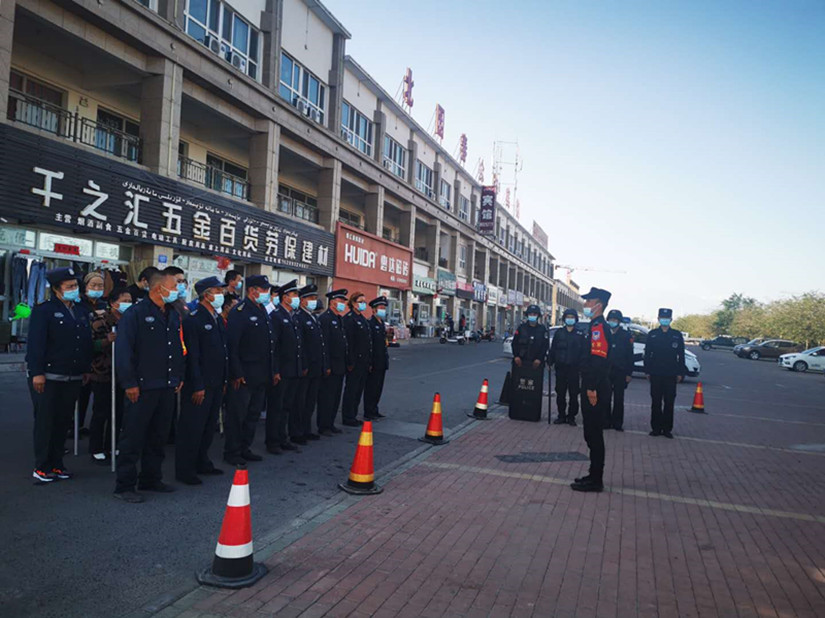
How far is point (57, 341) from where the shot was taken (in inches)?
213

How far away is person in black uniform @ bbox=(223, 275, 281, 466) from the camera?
6441 millimetres

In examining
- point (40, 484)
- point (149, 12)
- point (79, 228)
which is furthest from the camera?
point (149, 12)

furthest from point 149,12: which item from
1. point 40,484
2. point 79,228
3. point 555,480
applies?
point 555,480

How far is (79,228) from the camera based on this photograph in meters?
14.9

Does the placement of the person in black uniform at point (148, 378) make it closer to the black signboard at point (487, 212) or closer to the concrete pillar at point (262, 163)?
the concrete pillar at point (262, 163)

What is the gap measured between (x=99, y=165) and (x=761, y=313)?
80.9m

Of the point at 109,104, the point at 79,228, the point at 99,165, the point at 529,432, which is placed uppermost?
the point at 109,104

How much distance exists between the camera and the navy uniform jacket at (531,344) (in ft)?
35.6

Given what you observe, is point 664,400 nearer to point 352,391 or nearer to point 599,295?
point 599,295

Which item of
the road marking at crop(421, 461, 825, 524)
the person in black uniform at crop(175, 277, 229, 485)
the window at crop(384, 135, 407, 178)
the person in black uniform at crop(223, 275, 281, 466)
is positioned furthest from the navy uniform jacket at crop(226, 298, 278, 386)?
the window at crop(384, 135, 407, 178)

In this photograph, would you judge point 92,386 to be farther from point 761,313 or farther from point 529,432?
point 761,313

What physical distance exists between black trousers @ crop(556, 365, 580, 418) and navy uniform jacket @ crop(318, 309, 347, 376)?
14.2ft

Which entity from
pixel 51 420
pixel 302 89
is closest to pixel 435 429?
pixel 51 420

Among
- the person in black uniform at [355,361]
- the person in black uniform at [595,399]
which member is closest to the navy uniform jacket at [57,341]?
the person in black uniform at [355,361]
